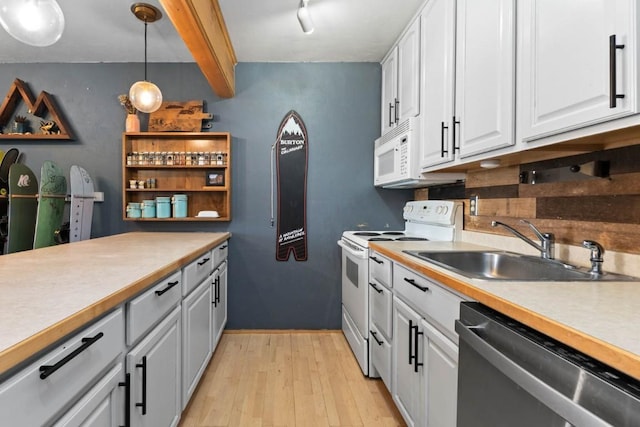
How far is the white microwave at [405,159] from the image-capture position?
Result: 2299 mm

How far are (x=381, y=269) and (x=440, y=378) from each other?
832 millimetres

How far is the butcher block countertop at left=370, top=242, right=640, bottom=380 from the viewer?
607 millimetres

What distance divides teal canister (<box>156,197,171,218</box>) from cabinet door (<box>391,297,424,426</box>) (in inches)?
81.2

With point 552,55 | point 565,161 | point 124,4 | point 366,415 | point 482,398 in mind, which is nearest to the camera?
point 482,398

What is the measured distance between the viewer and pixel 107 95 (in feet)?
10.0

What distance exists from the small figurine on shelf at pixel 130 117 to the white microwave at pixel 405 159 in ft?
6.86

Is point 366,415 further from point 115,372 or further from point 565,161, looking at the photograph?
point 565,161

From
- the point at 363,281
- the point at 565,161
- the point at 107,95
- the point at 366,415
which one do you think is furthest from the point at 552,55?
the point at 107,95

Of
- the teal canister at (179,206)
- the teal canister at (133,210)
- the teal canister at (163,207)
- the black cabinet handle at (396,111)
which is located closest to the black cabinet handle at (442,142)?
the black cabinet handle at (396,111)

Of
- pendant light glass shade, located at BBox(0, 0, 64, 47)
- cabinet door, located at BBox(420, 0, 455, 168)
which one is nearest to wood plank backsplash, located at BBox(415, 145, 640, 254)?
cabinet door, located at BBox(420, 0, 455, 168)

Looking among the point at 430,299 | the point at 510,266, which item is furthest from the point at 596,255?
the point at 430,299

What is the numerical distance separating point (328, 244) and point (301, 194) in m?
0.51

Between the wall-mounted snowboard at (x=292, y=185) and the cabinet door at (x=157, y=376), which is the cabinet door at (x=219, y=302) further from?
the cabinet door at (x=157, y=376)

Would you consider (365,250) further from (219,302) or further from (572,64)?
(572,64)
